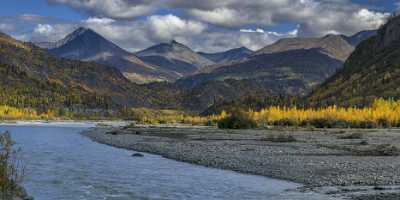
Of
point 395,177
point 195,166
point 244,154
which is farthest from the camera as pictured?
point 244,154

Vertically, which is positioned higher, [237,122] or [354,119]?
[354,119]

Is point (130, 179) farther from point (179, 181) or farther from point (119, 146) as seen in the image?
point (119, 146)

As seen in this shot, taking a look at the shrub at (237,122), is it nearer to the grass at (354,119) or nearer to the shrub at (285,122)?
the grass at (354,119)

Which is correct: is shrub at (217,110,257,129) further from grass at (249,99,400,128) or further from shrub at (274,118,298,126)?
shrub at (274,118,298,126)

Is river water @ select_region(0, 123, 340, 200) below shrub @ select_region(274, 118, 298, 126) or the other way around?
below

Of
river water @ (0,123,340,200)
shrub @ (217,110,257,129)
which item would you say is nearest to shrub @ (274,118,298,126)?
shrub @ (217,110,257,129)

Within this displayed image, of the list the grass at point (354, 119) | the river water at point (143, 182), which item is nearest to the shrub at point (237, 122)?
the grass at point (354, 119)

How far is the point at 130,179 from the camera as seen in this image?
38.0 m

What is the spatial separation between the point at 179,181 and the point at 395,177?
14370 mm

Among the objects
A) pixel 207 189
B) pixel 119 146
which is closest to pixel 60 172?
pixel 207 189

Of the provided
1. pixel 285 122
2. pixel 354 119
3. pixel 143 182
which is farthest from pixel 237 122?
pixel 143 182

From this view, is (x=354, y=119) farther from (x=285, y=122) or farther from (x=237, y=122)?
(x=237, y=122)

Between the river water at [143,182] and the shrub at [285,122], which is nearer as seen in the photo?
the river water at [143,182]

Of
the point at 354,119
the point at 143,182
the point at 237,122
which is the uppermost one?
the point at 354,119
